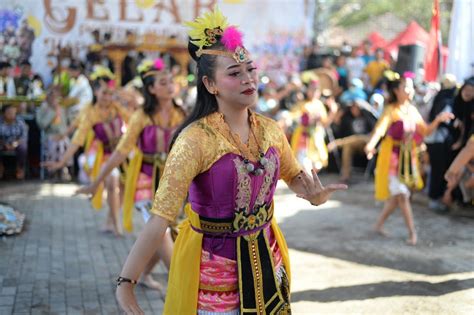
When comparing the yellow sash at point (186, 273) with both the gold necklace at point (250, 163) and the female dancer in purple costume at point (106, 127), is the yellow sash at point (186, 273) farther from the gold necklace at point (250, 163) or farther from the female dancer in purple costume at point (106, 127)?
the female dancer in purple costume at point (106, 127)

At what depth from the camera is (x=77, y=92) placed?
524 inches

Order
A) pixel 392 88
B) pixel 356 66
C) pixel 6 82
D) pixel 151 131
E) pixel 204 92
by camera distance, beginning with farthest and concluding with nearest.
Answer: pixel 356 66 < pixel 6 82 < pixel 392 88 < pixel 151 131 < pixel 204 92

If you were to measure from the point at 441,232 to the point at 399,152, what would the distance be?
129cm

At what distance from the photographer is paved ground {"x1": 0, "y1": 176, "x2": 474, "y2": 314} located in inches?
212

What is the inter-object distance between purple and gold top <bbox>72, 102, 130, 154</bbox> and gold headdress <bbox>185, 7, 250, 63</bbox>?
4494mm

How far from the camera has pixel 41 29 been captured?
15.0 m

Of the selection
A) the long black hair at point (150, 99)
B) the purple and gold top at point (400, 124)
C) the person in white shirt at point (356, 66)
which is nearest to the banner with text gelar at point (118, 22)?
the person in white shirt at point (356, 66)

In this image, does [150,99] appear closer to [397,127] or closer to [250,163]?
[250,163]

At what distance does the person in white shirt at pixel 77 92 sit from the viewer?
1309 centimetres

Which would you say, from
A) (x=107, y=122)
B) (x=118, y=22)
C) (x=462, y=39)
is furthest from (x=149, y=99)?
(x=118, y=22)

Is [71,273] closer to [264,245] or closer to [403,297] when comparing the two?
[403,297]

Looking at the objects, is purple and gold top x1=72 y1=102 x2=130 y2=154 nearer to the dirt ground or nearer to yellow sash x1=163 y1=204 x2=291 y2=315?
the dirt ground

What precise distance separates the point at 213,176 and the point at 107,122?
4.91 m

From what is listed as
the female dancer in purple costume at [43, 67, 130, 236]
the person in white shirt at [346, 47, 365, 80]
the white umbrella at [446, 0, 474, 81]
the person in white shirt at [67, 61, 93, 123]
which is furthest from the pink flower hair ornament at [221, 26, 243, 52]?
the person in white shirt at [346, 47, 365, 80]
